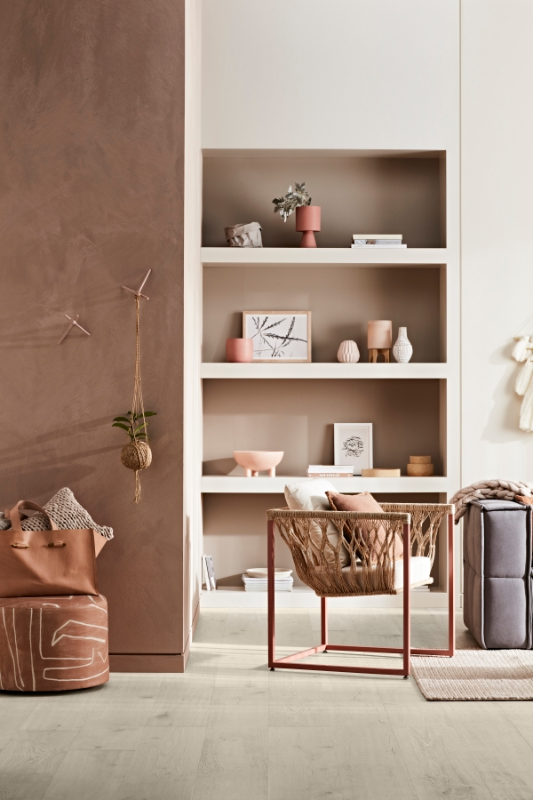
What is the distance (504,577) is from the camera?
13.2ft

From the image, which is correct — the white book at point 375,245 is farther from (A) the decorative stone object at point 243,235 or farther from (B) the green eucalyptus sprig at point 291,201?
(A) the decorative stone object at point 243,235

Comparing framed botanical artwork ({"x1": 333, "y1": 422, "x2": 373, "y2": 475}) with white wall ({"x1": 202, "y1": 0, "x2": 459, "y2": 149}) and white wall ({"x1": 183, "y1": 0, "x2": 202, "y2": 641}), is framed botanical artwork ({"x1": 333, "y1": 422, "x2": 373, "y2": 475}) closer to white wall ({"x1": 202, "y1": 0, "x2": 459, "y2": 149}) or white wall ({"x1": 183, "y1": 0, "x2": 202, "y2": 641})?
white wall ({"x1": 183, "y1": 0, "x2": 202, "y2": 641})

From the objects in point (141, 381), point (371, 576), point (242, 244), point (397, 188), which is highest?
point (397, 188)

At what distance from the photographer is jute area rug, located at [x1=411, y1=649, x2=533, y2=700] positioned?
130 inches

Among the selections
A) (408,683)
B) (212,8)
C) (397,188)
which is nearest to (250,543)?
(408,683)

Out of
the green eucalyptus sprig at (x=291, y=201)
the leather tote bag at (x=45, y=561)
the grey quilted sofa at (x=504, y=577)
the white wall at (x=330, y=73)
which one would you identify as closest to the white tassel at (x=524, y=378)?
the grey quilted sofa at (x=504, y=577)

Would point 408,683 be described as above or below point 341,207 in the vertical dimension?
below

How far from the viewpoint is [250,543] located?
5.24 meters

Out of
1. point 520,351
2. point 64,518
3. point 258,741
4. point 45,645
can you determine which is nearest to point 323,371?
point 520,351

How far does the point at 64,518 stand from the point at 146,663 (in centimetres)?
72

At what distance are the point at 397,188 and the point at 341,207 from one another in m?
0.36

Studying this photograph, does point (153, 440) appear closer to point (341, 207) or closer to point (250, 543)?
point (250, 543)

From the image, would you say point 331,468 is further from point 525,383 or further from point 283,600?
point 525,383

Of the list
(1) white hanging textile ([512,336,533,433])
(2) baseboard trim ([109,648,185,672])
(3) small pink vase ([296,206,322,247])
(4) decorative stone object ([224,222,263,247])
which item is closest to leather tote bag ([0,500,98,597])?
(2) baseboard trim ([109,648,185,672])
